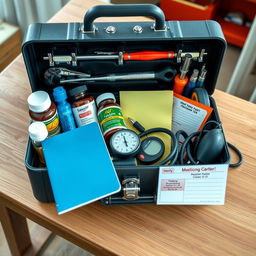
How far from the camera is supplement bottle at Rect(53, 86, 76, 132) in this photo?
0.69 meters

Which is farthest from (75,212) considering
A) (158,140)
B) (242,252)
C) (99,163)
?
(242,252)

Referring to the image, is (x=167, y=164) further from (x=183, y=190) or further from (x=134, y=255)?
(x=134, y=255)

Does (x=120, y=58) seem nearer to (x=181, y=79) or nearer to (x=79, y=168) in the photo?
(x=181, y=79)

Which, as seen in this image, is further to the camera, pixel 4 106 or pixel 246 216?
pixel 4 106

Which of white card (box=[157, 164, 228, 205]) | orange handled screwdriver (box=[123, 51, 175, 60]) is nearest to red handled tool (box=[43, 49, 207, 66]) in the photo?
orange handled screwdriver (box=[123, 51, 175, 60])

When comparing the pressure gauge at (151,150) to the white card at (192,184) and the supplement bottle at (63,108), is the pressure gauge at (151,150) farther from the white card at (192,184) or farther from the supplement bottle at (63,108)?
the supplement bottle at (63,108)

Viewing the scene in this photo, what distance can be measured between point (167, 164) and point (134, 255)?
17cm

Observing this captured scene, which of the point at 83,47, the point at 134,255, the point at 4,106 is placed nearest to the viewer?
the point at 134,255

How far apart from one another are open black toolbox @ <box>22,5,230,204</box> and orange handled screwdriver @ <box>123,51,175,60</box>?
0.04ft

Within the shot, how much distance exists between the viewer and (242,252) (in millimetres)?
624

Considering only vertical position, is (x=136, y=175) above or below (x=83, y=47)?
below

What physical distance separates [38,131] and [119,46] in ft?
0.84

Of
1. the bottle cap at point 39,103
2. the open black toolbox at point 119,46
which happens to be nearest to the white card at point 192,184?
the open black toolbox at point 119,46

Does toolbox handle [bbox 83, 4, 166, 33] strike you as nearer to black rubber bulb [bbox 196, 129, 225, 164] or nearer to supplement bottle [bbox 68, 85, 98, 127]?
supplement bottle [bbox 68, 85, 98, 127]
